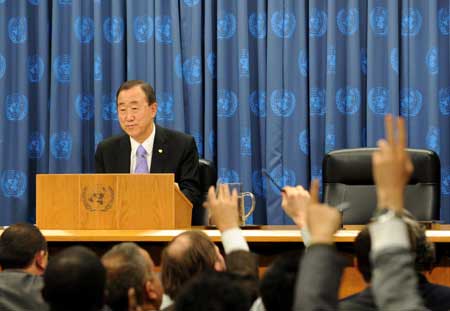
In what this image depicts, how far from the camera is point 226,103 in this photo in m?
5.82

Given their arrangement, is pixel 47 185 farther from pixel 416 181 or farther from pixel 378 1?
pixel 378 1

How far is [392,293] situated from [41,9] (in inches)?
197

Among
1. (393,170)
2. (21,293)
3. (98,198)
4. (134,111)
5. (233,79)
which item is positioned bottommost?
(21,293)

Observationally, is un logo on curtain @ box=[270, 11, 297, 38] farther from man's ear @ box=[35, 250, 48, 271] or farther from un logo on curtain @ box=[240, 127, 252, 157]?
man's ear @ box=[35, 250, 48, 271]

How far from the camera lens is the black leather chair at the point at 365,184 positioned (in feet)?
15.4

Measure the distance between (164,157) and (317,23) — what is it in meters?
1.61

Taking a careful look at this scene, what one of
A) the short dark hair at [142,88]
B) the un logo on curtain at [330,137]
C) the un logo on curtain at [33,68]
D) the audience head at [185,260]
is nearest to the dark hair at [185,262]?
the audience head at [185,260]

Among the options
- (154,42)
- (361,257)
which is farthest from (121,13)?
(361,257)

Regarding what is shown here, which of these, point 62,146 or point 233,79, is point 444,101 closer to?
point 233,79

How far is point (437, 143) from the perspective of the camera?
5625 millimetres

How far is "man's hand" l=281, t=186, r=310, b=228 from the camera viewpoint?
2174mm

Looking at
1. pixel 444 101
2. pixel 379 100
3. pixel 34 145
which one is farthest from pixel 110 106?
pixel 444 101

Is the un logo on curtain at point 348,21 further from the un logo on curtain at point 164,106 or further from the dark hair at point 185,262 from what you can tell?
the dark hair at point 185,262

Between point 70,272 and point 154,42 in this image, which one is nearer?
point 70,272
